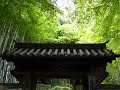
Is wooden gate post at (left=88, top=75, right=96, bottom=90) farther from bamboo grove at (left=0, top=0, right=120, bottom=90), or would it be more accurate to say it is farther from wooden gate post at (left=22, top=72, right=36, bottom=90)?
bamboo grove at (left=0, top=0, right=120, bottom=90)

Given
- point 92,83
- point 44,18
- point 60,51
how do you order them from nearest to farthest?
point 92,83, point 60,51, point 44,18

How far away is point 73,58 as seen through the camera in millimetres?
5484

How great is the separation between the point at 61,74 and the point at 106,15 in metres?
4.84

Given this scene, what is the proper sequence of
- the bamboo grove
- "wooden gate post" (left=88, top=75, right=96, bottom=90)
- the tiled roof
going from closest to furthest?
the tiled roof
"wooden gate post" (left=88, top=75, right=96, bottom=90)
the bamboo grove

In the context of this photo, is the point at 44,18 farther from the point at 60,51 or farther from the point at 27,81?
the point at 27,81

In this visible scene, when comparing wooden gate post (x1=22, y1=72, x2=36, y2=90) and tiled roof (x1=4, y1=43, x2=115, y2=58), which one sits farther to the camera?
wooden gate post (x1=22, y1=72, x2=36, y2=90)

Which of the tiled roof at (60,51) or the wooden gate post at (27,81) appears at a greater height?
the tiled roof at (60,51)

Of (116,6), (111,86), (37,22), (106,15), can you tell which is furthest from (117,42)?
(111,86)

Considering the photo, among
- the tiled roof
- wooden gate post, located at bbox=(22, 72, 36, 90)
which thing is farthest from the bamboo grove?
wooden gate post, located at bbox=(22, 72, 36, 90)

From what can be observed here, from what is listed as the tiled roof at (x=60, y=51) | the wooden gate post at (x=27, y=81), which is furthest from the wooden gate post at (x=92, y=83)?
the wooden gate post at (x=27, y=81)

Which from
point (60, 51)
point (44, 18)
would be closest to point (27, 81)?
point (60, 51)

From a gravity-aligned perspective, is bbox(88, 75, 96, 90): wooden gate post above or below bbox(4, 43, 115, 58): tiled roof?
below

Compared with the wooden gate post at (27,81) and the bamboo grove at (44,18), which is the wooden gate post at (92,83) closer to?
the wooden gate post at (27,81)

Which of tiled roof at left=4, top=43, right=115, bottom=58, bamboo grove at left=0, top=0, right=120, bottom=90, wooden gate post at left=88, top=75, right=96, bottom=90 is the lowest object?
wooden gate post at left=88, top=75, right=96, bottom=90
